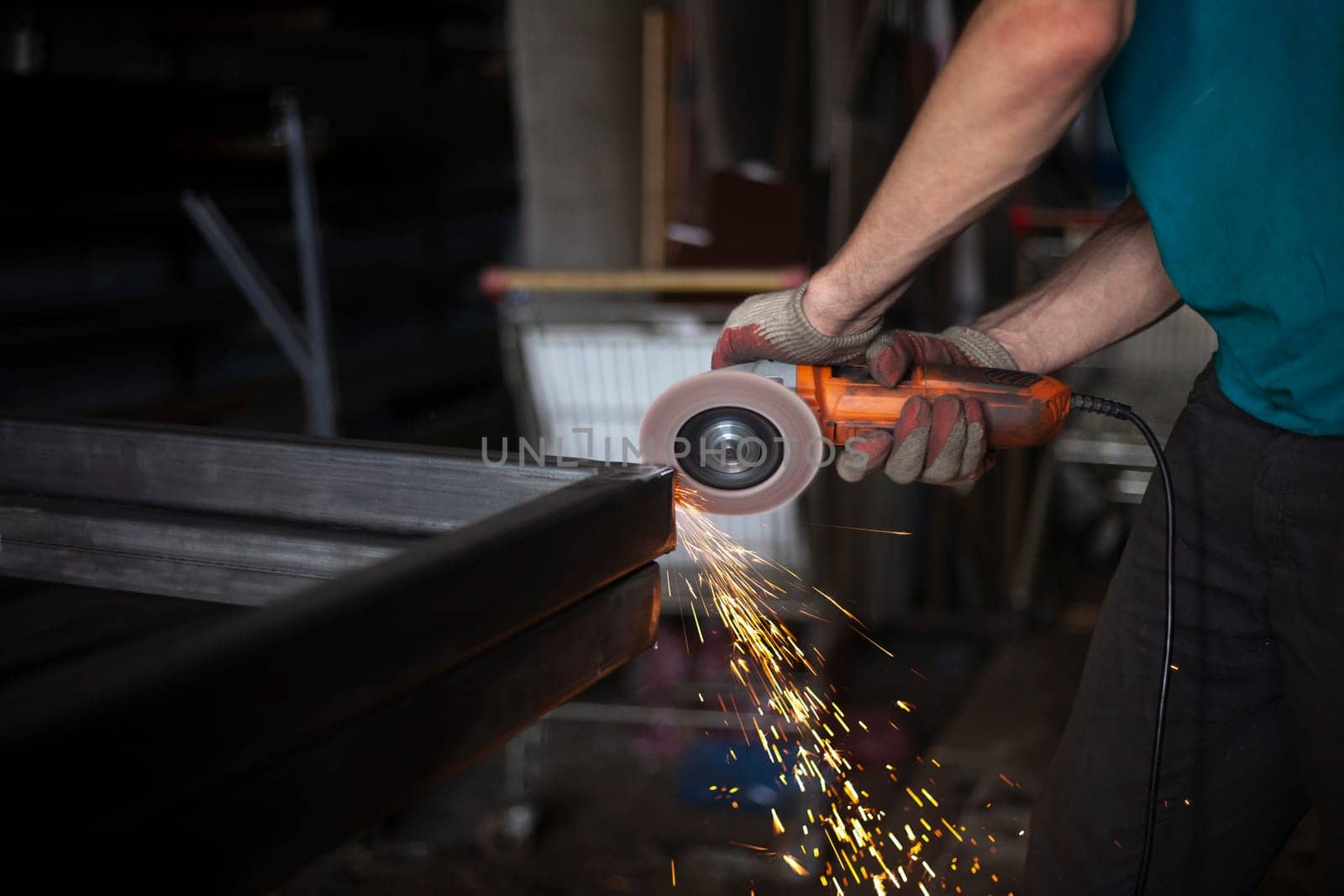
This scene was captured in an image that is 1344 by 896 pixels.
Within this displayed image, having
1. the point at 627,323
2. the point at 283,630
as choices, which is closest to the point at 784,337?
the point at 283,630

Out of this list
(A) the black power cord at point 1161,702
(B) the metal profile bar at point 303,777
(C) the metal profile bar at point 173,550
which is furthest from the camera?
(A) the black power cord at point 1161,702

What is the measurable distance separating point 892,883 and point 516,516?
1.82 m

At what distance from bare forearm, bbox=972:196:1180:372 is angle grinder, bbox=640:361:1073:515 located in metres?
0.13

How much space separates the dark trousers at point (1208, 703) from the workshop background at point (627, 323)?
100 cm

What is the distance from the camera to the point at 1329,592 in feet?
4.02

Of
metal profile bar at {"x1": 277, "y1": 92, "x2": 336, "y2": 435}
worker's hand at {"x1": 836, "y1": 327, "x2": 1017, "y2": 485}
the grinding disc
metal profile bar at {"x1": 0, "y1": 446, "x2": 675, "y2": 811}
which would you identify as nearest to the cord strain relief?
worker's hand at {"x1": 836, "y1": 327, "x2": 1017, "y2": 485}

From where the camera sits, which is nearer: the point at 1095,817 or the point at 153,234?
the point at 1095,817

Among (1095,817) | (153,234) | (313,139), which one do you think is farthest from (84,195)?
(1095,817)

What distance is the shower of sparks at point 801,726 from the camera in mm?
2479

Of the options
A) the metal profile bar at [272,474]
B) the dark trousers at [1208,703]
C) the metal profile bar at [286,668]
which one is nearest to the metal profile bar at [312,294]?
the metal profile bar at [272,474]

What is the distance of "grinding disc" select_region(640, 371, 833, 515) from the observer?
141 cm

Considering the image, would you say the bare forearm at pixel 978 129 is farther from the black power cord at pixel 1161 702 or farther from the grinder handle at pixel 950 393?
the black power cord at pixel 1161 702

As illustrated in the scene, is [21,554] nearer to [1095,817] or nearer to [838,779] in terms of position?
[1095,817]

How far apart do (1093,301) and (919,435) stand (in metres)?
0.33
